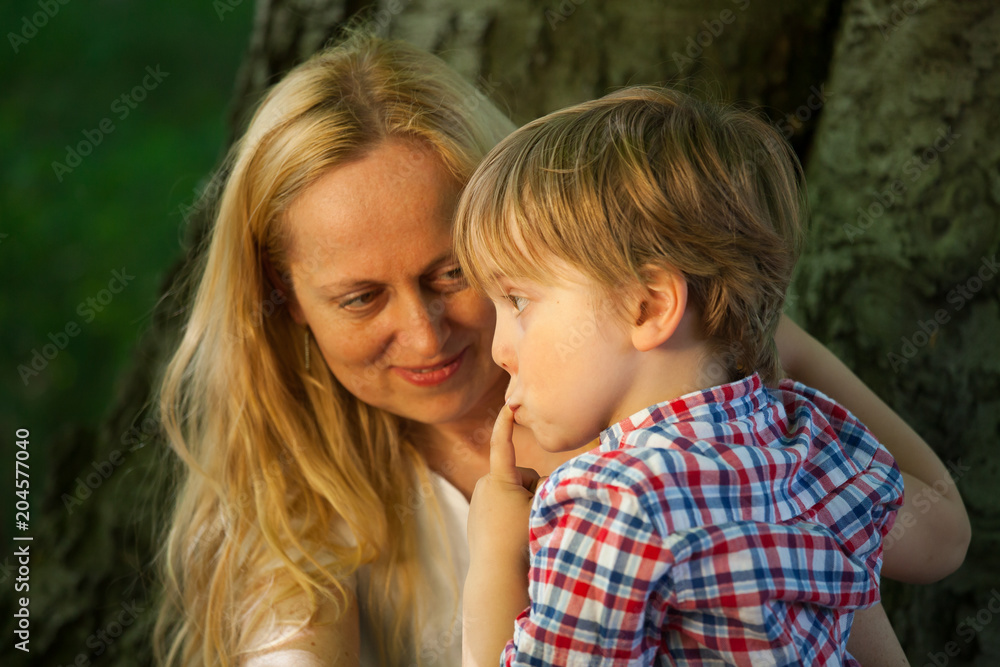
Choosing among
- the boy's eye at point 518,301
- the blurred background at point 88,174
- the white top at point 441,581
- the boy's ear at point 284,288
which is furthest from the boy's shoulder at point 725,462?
the blurred background at point 88,174

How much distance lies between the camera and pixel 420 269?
163 centimetres

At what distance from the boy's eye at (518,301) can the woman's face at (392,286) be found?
359mm

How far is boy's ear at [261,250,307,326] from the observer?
1863 mm

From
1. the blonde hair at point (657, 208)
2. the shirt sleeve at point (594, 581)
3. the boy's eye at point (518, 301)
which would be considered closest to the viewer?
the shirt sleeve at point (594, 581)

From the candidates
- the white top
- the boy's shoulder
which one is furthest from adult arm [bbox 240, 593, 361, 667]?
the boy's shoulder

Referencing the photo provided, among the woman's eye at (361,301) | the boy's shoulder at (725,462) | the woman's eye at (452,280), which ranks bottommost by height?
the boy's shoulder at (725,462)

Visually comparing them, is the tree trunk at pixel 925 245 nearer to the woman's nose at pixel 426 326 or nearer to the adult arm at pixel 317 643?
the woman's nose at pixel 426 326

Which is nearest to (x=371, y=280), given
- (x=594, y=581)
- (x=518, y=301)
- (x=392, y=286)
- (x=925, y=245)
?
(x=392, y=286)

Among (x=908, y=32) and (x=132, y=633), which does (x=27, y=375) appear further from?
(x=908, y=32)

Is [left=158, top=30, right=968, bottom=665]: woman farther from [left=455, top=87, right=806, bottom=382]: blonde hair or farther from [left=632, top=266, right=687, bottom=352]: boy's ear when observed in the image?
[left=632, top=266, right=687, bottom=352]: boy's ear

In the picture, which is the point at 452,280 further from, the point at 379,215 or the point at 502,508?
the point at 502,508

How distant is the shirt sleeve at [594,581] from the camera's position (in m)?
1.06

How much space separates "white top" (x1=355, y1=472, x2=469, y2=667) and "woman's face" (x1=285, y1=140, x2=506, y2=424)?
0.79 feet

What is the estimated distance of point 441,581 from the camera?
1894 mm
